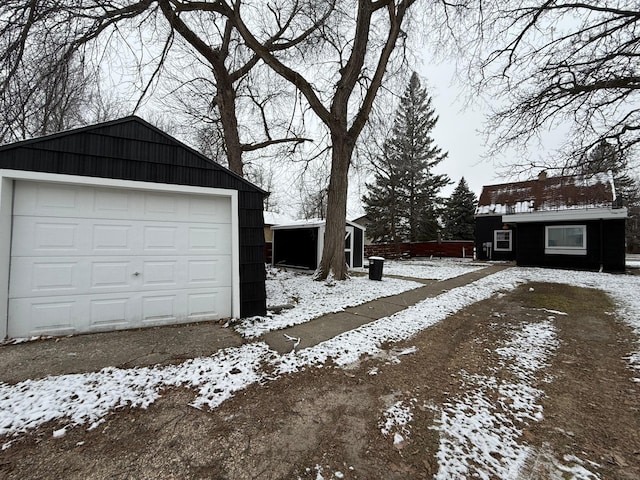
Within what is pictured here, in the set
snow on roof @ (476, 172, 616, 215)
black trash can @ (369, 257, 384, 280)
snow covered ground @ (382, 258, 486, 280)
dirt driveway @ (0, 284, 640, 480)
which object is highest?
A: snow on roof @ (476, 172, 616, 215)

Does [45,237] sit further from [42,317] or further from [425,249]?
[425,249]

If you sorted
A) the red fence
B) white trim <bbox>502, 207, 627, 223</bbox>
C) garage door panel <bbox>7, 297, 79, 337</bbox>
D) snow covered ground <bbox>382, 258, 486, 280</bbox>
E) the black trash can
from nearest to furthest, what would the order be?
garage door panel <bbox>7, 297, 79, 337</bbox>, the black trash can, snow covered ground <bbox>382, 258, 486, 280</bbox>, white trim <bbox>502, 207, 627, 223</bbox>, the red fence

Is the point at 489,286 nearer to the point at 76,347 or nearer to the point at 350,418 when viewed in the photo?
the point at 350,418

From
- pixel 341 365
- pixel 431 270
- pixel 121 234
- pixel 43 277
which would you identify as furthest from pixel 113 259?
pixel 431 270

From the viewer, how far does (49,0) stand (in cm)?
461

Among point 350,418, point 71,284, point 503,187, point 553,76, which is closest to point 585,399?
point 350,418

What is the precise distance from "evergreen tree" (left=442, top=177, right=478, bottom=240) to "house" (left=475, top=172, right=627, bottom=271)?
688cm

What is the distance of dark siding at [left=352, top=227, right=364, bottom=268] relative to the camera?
1363cm

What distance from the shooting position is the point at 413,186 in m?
22.1

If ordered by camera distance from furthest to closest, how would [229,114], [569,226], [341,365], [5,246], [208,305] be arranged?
[569,226], [229,114], [208,305], [5,246], [341,365]

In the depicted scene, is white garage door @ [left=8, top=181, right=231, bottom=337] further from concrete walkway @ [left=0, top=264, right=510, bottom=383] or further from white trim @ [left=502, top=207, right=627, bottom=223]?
white trim @ [left=502, top=207, right=627, bottom=223]

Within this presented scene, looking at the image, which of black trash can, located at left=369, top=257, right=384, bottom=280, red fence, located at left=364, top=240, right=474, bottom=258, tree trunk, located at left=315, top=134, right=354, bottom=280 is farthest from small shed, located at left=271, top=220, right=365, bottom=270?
red fence, located at left=364, top=240, right=474, bottom=258

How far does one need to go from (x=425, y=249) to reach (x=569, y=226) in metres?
10.1

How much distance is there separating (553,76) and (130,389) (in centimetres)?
1101
